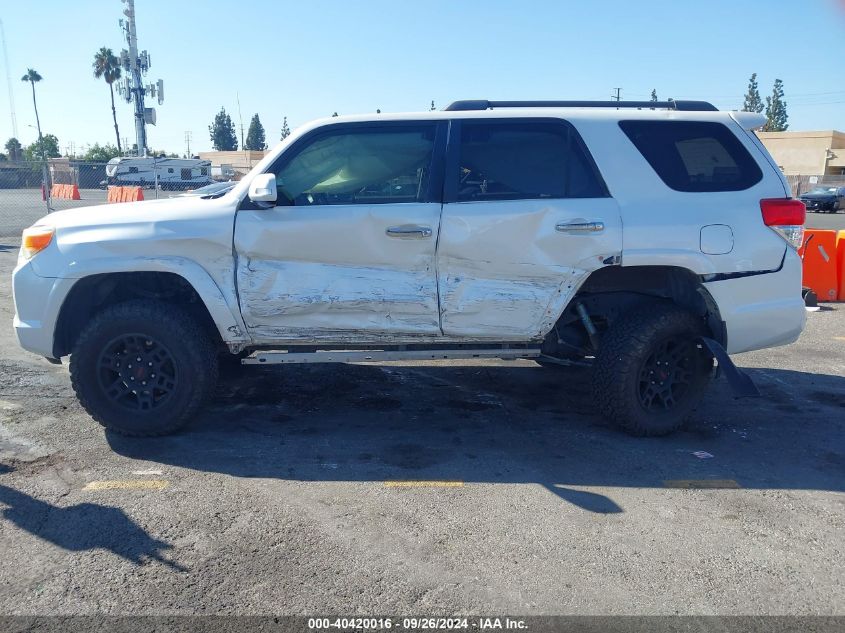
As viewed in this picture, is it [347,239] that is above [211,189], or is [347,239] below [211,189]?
below

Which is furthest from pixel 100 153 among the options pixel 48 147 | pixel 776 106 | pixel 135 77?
pixel 776 106

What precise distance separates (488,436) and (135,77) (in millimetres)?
33373

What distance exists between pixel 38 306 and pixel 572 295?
11.3 ft

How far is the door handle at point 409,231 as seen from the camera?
455cm

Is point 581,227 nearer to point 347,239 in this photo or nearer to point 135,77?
point 347,239

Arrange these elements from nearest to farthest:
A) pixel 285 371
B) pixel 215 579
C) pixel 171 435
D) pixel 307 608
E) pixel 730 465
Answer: pixel 307 608 → pixel 215 579 → pixel 730 465 → pixel 171 435 → pixel 285 371

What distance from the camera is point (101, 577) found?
3.18 metres

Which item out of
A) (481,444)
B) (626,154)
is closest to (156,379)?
(481,444)

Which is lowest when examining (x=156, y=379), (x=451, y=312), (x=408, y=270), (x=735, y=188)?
(x=156, y=379)

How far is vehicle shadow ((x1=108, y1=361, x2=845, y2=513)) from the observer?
4328 millimetres

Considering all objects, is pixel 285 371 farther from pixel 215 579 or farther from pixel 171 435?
pixel 215 579

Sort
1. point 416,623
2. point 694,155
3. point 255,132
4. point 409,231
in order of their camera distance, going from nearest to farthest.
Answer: point 416,623 → point 409,231 → point 694,155 → point 255,132

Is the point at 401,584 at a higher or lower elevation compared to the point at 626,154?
lower

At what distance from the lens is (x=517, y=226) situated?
459 centimetres
